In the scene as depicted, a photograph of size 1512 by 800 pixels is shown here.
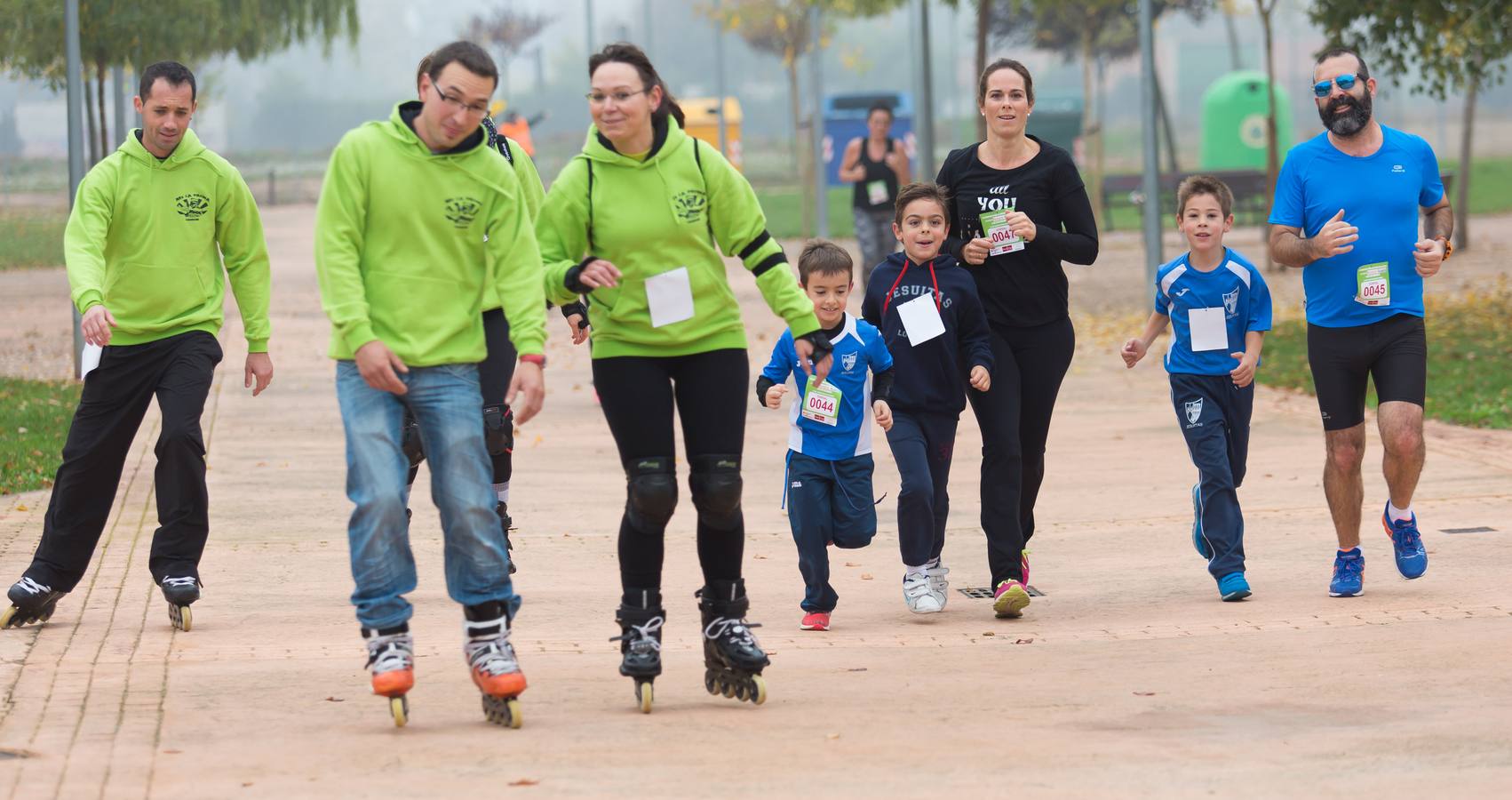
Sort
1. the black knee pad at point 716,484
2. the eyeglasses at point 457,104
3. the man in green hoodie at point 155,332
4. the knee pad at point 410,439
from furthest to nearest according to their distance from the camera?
the knee pad at point 410,439
the man in green hoodie at point 155,332
the black knee pad at point 716,484
the eyeglasses at point 457,104

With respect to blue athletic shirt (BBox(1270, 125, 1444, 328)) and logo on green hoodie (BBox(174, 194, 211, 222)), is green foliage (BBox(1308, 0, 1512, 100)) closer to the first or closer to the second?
blue athletic shirt (BBox(1270, 125, 1444, 328))

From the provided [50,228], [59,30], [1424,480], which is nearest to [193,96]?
[1424,480]

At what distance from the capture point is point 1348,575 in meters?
7.58

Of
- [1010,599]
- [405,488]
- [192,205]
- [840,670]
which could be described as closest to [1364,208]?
[1010,599]

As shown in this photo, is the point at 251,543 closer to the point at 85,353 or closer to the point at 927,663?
the point at 85,353

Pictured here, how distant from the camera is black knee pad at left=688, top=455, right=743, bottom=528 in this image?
19.2 feet

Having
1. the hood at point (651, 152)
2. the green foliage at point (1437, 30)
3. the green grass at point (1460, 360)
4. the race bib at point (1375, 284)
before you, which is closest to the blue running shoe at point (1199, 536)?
the race bib at point (1375, 284)

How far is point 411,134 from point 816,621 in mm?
2535

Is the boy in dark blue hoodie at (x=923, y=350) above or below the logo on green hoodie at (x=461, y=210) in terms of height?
below

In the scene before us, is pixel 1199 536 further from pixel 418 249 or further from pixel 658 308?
pixel 418 249

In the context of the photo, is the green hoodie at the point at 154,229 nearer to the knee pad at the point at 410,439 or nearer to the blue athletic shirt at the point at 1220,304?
the knee pad at the point at 410,439

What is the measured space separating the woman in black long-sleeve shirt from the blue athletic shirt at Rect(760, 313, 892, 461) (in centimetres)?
43

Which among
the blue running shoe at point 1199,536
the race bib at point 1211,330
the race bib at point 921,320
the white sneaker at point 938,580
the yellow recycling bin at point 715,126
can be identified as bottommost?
the white sneaker at point 938,580

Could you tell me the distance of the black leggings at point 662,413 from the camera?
19.1ft
